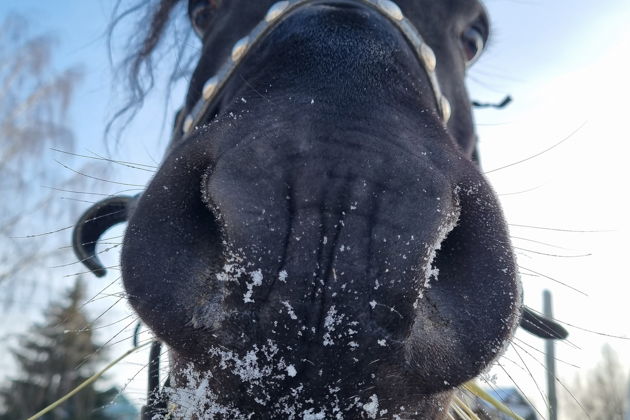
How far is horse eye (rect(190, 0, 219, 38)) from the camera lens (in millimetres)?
2308

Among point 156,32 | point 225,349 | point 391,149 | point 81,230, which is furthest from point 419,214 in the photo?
point 156,32

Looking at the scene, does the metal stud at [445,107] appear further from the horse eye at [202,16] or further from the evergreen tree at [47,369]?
the evergreen tree at [47,369]

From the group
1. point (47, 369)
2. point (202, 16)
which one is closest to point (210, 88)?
point (202, 16)

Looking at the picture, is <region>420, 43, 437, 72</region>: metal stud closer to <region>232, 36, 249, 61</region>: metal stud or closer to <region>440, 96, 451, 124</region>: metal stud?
<region>440, 96, 451, 124</region>: metal stud

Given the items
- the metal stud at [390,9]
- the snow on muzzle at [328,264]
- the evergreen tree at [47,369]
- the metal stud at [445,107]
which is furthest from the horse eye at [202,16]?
the evergreen tree at [47,369]

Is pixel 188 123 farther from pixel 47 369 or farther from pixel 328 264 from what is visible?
pixel 47 369

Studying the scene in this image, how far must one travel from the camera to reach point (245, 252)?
0.92m

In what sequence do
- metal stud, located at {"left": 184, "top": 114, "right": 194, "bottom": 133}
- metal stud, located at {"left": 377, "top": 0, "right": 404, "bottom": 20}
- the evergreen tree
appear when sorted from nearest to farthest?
metal stud, located at {"left": 377, "top": 0, "right": 404, "bottom": 20} < metal stud, located at {"left": 184, "top": 114, "right": 194, "bottom": 133} < the evergreen tree

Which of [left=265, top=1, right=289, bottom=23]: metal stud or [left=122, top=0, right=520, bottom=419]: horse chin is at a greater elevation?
[left=265, top=1, right=289, bottom=23]: metal stud

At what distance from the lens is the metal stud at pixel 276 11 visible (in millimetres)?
1502

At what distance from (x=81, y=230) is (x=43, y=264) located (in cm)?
958

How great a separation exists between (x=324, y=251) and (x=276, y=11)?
0.90 m

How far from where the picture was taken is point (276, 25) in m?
1.43

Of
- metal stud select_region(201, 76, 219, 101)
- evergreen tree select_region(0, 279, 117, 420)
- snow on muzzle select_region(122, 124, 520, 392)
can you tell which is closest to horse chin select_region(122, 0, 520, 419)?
snow on muzzle select_region(122, 124, 520, 392)
